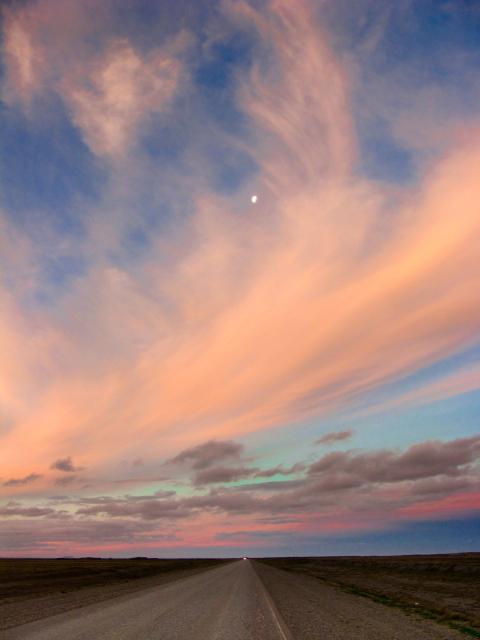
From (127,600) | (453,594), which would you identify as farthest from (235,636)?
(453,594)

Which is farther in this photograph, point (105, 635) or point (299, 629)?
point (299, 629)

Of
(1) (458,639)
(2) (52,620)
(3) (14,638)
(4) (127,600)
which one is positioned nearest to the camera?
(3) (14,638)

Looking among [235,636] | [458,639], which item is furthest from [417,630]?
[235,636]

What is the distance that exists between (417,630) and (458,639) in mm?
2070

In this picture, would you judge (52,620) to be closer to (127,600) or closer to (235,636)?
(235,636)

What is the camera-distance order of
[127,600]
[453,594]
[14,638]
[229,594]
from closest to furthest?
[14,638], [127,600], [229,594], [453,594]

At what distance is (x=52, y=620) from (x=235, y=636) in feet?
28.6

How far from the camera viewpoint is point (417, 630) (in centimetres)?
1838

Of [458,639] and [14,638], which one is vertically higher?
[14,638]

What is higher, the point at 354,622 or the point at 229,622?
the point at 229,622

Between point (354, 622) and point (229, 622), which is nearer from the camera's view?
point (229, 622)

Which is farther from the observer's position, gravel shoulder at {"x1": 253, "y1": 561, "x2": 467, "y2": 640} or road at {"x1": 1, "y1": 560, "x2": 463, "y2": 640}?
gravel shoulder at {"x1": 253, "y1": 561, "x2": 467, "y2": 640}

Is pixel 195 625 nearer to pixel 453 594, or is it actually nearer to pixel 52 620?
pixel 52 620

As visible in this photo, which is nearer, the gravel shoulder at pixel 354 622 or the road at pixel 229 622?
the road at pixel 229 622
